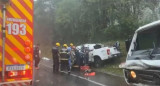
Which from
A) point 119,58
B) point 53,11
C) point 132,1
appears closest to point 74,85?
point 119,58

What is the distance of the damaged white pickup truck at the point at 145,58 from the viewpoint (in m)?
5.07

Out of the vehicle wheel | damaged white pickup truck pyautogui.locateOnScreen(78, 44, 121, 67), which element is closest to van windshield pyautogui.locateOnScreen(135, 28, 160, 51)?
damaged white pickup truck pyautogui.locateOnScreen(78, 44, 121, 67)

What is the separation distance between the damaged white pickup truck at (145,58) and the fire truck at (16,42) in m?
2.08

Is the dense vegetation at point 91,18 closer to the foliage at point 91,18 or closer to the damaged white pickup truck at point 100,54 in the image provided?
the foliage at point 91,18

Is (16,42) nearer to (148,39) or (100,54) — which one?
(148,39)

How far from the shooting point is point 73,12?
32.2 meters

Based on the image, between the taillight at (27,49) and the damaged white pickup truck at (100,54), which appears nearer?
the taillight at (27,49)

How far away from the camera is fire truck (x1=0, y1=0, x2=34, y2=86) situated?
204 inches

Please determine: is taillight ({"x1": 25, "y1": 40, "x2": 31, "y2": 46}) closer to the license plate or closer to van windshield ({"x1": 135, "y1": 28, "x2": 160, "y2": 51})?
the license plate

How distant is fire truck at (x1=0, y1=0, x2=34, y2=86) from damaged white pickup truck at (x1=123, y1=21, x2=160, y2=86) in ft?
6.82

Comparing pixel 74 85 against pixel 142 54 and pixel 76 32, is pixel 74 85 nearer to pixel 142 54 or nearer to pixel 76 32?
pixel 142 54

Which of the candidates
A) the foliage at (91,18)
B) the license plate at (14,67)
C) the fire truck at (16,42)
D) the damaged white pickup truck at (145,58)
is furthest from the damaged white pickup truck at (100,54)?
the license plate at (14,67)

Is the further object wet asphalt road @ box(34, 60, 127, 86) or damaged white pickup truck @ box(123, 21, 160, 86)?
wet asphalt road @ box(34, 60, 127, 86)

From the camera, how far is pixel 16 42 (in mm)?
5348
